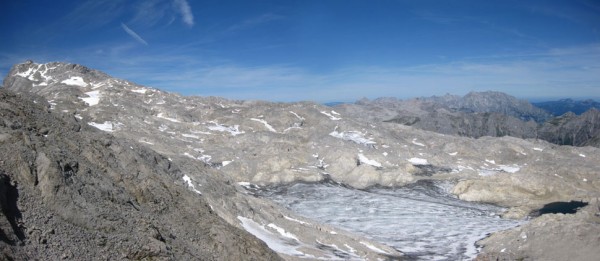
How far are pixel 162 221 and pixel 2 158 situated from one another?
358 inches

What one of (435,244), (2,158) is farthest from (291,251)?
(435,244)

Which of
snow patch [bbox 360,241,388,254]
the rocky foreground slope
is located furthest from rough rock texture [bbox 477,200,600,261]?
snow patch [bbox 360,241,388,254]

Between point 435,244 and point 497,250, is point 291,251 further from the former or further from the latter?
point 435,244

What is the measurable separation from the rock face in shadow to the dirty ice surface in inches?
2035

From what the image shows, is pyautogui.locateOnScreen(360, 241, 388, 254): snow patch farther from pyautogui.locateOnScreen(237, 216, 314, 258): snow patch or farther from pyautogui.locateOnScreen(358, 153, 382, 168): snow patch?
pyautogui.locateOnScreen(358, 153, 382, 168): snow patch

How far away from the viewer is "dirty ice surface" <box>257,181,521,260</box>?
279 feet

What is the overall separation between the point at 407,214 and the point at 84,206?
9850cm

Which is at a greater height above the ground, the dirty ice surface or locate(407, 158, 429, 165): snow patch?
locate(407, 158, 429, 165): snow patch

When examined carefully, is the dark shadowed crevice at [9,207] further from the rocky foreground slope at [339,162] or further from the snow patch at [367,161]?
the snow patch at [367,161]

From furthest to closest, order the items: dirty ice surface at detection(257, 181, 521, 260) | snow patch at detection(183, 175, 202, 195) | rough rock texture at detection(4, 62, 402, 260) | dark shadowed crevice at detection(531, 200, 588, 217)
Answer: dark shadowed crevice at detection(531, 200, 588, 217), dirty ice surface at detection(257, 181, 521, 260), snow patch at detection(183, 175, 202, 195), rough rock texture at detection(4, 62, 402, 260)

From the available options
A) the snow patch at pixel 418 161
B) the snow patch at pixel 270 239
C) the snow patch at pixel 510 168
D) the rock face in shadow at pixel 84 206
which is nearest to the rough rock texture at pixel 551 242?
the snow patch at pixel 270 239

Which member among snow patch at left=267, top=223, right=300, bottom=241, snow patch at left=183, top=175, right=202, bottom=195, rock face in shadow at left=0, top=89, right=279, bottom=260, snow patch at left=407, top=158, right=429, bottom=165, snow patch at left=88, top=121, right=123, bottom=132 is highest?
rock face in shadow at left=0, top=89, right=279, bottom=260

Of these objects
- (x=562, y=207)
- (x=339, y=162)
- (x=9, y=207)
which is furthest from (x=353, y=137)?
(x=9, y=207)

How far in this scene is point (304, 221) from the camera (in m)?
66.5
